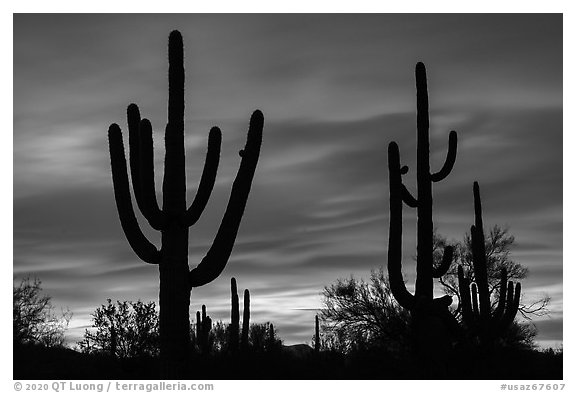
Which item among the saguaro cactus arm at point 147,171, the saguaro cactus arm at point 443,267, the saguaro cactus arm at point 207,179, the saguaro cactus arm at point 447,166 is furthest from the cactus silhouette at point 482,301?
the saguaro cactus arm at point 147,171

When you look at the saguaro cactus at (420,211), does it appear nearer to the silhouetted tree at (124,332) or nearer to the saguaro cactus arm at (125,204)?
→ the saguaro cactus arm at (125,204)

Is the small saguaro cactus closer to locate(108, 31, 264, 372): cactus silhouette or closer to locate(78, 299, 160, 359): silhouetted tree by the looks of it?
locate(78, 299, 160, 359): silhouetted tree

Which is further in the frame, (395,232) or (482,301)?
(482,301)

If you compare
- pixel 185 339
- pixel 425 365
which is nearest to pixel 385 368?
pixel 425 365

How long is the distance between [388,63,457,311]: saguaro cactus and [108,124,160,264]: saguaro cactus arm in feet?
15.3

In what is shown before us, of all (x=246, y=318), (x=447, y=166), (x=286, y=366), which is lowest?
(x=286, y=366)

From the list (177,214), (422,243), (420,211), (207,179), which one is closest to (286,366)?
(422,243)

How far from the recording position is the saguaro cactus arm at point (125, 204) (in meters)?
12.7

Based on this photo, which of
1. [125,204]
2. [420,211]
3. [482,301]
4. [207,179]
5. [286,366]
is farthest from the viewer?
[286,366]

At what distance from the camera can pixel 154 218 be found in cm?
1216

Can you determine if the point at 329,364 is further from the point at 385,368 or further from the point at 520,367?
the point at 520,367

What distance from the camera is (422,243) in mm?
16234

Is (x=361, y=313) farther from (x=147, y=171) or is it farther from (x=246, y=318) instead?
(x=147, y=171)

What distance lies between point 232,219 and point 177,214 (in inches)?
31.6
